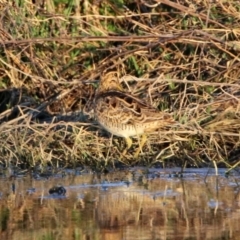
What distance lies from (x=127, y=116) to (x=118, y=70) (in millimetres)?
1401

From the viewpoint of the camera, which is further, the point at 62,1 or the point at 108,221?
the point at 62,1

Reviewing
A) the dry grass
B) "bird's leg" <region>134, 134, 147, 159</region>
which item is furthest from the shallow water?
the dry grass

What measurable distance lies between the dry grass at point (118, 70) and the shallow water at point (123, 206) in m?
0.37

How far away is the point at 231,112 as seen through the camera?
816 cm

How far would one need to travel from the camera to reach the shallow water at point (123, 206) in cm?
566

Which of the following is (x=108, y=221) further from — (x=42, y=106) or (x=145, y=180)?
(x=42, y=106)

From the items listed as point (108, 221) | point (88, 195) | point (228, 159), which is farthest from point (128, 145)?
point (108, 221)

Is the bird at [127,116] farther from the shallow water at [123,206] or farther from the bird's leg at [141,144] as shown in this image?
the shallow water at [123,206]

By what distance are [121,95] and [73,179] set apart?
0.96 meters

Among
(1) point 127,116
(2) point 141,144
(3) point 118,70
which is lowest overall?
(2) point 141,144

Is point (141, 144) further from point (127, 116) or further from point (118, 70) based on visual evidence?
point (118, 70)

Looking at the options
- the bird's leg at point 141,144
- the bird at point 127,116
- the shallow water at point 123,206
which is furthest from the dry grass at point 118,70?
the shallow water at point 123,206

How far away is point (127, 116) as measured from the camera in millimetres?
7809

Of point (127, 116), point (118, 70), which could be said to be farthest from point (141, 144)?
point (118, 70)
